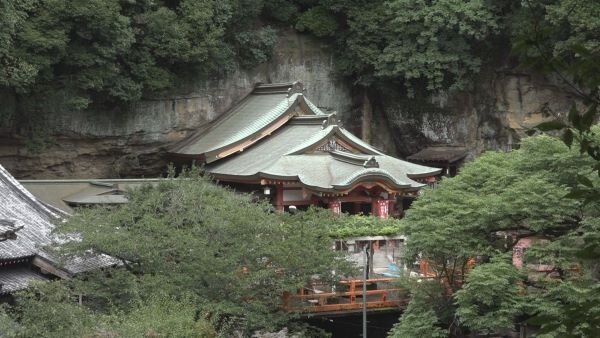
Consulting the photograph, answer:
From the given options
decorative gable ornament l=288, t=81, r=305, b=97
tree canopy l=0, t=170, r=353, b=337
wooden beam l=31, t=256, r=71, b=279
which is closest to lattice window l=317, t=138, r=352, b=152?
decorative gable ornament l=288, t=81, r=305, b=97

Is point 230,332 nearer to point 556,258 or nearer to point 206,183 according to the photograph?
point 206,183

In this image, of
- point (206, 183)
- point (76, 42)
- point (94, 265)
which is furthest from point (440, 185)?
point (76, 42)

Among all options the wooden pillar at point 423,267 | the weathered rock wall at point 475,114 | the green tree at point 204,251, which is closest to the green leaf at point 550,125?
the green tree at point 204,251

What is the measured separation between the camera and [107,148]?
29.2m

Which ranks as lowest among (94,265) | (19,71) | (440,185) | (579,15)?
(94,265)

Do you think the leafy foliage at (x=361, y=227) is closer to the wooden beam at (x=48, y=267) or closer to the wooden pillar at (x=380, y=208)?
the wooden pillar at (x=380, y=208)

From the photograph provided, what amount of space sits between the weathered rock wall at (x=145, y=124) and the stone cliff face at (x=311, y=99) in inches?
1.1

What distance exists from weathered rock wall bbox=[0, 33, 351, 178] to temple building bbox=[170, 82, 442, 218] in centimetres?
69

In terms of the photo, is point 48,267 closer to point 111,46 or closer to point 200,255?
point 200,255

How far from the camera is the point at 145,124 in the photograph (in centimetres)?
2939

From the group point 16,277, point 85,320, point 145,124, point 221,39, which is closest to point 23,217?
point 16,277

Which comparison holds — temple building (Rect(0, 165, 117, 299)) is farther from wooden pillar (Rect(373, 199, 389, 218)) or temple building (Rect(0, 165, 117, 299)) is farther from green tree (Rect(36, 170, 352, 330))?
wooden pillar (Rect(373, 199, 389, 218))

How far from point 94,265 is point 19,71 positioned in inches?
369

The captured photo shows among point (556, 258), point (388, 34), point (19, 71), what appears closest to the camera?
point (556, 258)
